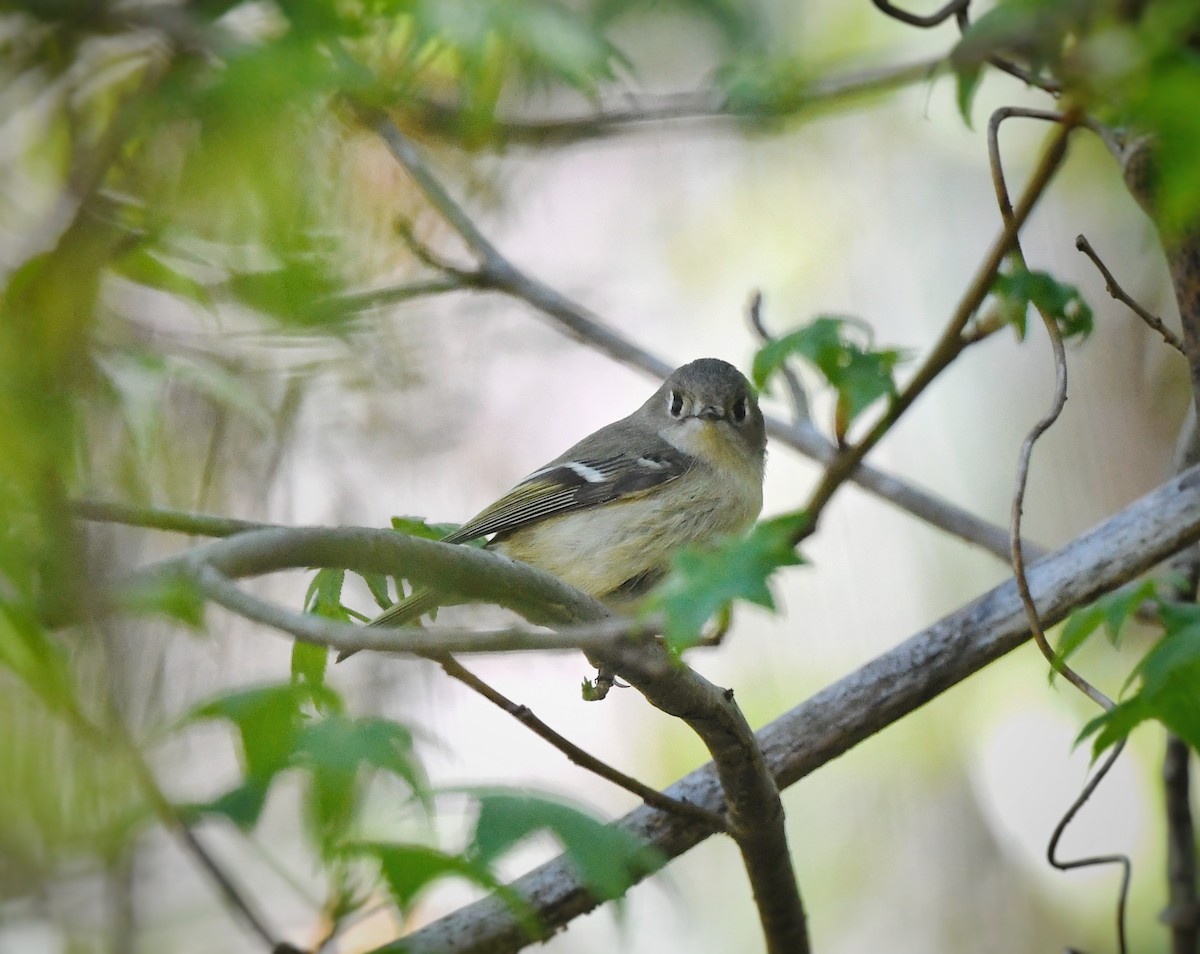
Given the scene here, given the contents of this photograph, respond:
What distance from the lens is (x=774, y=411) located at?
14.1 feet

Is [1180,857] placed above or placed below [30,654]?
below

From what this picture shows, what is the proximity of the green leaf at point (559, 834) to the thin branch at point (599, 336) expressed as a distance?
2.10 meters

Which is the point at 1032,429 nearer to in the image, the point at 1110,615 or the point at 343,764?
the point at 1110,615

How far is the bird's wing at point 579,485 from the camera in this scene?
→ 3.24 meters

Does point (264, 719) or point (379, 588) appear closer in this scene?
point (264, 719)

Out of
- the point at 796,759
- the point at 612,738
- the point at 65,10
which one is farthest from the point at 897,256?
the point at 65,10

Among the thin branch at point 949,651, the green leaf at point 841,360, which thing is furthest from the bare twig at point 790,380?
the thin branch at point 949,651

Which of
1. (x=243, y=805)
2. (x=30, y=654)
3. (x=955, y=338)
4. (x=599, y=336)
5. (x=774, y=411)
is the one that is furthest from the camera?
(x=774, y=411)

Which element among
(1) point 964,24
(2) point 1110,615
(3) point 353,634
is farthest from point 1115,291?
(3) point 353,634

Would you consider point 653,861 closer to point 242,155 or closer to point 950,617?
point 950,617

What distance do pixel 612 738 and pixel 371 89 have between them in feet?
9.93

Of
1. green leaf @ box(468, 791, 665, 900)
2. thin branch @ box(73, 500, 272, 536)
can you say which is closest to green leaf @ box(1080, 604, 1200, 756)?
green leaf @ box(468, 791, 665, 900)

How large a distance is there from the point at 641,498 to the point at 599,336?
604mm

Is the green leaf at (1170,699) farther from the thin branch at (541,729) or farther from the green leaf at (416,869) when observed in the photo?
the green leaf at (416,869)
